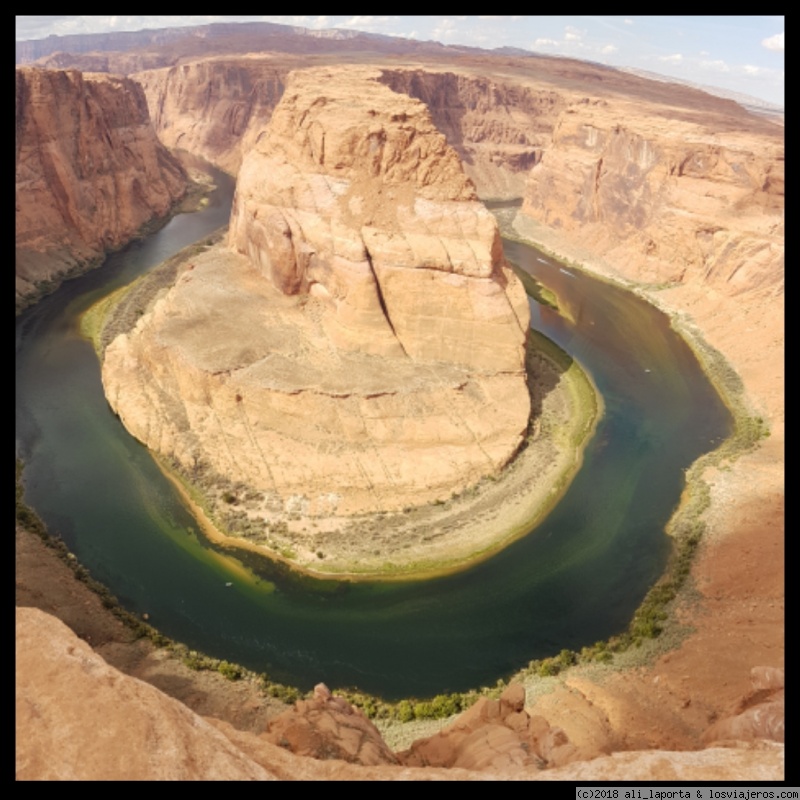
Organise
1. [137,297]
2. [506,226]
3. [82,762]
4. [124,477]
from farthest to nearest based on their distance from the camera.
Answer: [506,226]
[137,297]
[124,477]
[82,762]

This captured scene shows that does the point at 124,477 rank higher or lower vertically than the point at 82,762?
lower

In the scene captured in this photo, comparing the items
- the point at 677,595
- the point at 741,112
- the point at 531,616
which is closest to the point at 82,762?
the point at 531,616

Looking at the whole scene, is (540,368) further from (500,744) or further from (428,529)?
(500,744)

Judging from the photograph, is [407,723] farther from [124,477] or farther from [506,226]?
[506,226]

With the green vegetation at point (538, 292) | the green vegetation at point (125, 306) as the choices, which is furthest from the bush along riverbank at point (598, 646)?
the green vegetation at point (538, 292)

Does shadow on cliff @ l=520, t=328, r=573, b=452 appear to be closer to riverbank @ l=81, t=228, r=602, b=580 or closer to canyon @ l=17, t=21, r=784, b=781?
riverbank @ l=81, t=228, r=602, b=580

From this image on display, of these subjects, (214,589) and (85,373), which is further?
(85,373)

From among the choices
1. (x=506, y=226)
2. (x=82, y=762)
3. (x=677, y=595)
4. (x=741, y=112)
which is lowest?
(x=677, y=595)

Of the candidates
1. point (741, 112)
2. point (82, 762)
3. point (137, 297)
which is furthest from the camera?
point (741, 112)
